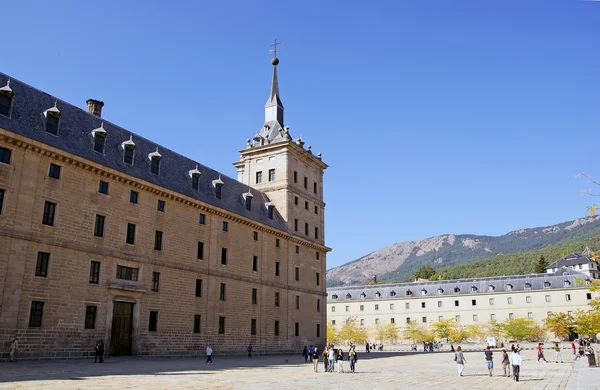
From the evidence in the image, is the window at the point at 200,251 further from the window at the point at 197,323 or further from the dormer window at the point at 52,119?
the dormer window at the point at 52,119

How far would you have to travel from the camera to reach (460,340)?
94.4m

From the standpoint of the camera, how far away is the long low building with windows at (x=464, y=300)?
94.5 m

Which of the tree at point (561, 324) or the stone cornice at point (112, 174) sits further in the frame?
the tree at point (561, 324)

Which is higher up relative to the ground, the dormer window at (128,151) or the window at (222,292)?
the dormer window at (128,151)

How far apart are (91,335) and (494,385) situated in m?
23.0

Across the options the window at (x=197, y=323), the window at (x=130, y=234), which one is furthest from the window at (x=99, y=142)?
the window at (x=197, y=323)

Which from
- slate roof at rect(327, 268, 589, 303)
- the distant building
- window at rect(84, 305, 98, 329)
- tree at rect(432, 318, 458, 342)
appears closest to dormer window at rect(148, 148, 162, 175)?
window at rect(84, 305, 98, 329)

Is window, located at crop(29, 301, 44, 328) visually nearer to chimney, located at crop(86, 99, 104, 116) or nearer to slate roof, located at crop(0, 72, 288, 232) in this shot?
slate roof, located at crop(0, 72, 288, 232)

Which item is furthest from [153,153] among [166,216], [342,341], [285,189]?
[342,341]

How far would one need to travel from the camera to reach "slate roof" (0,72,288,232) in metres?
31.4

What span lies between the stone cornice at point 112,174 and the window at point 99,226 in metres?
2.70

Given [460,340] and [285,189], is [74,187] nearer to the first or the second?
[285,189]

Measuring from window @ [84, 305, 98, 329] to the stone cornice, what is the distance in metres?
8.32

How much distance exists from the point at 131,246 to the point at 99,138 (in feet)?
25.0
